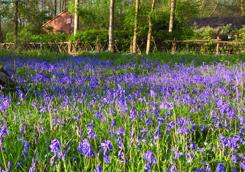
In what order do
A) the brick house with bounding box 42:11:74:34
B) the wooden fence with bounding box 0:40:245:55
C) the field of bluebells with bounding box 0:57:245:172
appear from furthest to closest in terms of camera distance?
the brick house with bounding box 42:11:74:34, the wooden fence with bounding box 0:40:245:55, the field of bluebells with bounding box 0:57:245:172

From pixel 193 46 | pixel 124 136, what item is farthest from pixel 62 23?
pixel 124 136

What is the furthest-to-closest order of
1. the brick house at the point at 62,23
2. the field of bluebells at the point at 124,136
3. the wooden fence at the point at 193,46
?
1. the brick house at the point at 62,23
2. the wooden fence at the point at 193,46
3. the field of bluebells at the point at 124,136

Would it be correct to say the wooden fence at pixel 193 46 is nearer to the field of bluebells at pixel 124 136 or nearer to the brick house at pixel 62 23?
the field of bluebells at pixel 124 136

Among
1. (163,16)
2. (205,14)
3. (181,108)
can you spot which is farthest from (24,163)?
(205,14)

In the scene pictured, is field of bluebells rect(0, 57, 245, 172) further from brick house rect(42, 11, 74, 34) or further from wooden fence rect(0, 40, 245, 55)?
brick house rect(42, 11, 74, 34)

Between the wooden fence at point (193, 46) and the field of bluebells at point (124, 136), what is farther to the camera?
the wooden fence at point (193, 46)

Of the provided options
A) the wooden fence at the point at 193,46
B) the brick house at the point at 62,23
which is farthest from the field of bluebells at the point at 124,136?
the brick house at the point at 62,23

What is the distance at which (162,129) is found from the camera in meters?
3.64

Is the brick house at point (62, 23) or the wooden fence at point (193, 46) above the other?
the brick house at point (62, 23)

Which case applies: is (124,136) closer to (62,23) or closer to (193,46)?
(193,46)

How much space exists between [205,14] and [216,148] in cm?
7572

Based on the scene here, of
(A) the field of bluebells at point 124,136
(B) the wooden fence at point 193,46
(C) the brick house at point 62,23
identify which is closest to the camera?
(A) the field of bluebells at point 124,136

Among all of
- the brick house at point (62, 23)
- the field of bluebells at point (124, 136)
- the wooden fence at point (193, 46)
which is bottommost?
the field of bluebells at point (124, 136)

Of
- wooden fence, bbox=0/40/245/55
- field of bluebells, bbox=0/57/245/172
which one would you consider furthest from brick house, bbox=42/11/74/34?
field of bluebells, bbox=0/57/245/172
